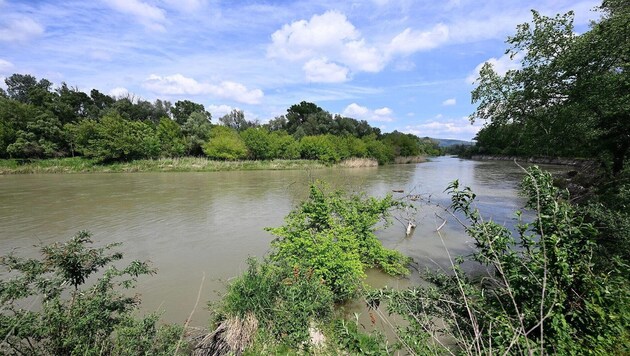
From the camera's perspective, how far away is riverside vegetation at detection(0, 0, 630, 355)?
8.43 ft

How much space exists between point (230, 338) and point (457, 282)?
325 cm

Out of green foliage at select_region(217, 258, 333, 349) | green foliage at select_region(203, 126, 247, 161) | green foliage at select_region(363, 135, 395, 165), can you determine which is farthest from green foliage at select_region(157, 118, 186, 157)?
green foliage at select_region(217, 258, 333, 349)

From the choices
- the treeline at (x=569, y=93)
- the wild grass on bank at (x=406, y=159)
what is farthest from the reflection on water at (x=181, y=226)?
the wild grass on bank at (x=406, y=159)

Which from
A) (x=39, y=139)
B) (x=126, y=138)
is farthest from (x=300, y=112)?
(x=39, y=139)

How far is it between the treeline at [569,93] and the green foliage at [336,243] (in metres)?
5.82

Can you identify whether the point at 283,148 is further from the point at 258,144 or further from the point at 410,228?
the point at 410,228

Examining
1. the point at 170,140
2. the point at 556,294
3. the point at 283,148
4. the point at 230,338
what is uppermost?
the point at 170,140

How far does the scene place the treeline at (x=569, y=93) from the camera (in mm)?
7152

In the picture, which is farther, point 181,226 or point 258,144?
point 258,144

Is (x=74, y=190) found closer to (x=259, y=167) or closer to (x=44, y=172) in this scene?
(x=44, y=172)

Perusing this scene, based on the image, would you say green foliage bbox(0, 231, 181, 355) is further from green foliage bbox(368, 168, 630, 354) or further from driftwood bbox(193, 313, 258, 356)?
green foliage bbox(368, 168, 630, 354)

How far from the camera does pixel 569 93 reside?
8.91 meters

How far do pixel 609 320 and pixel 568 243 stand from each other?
0.68m

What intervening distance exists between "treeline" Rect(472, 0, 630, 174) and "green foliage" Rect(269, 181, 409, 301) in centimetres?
582
